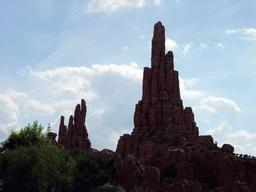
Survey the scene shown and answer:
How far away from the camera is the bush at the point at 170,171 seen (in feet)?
201

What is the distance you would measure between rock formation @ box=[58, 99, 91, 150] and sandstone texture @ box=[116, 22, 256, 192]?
32.1 meters

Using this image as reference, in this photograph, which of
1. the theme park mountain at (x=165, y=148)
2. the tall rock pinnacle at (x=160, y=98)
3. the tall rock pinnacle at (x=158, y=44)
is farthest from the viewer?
the tall rock pinnacle at (x=158, y=44)

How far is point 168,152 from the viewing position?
67.5m

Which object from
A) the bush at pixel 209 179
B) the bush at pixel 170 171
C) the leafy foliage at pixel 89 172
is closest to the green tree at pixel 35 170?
the leafy foliage at pixel 89 172

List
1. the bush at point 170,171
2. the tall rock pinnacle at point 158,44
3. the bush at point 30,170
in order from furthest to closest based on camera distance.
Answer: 1. the tall rock pinnacle at point 158,44
2. the bush at point 170,171
3. the bush at point 30,170

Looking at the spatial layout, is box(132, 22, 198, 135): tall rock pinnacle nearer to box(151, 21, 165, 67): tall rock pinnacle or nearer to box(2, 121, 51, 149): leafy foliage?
box(151, 21, 165, 67): tall rock pinnacle

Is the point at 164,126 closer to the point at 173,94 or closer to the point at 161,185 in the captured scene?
the point at 173,94

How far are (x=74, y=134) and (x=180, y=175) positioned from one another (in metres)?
78.6

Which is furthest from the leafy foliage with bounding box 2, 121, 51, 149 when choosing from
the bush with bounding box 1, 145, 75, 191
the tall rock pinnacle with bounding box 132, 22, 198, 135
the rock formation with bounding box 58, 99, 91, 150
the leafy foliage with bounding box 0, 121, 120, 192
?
the rock formation with bounding box 58, 99, 91, 150

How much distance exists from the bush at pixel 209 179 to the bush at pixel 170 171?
484 centimetres

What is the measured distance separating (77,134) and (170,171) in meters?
77.2

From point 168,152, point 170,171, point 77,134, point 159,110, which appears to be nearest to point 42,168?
point 170,171

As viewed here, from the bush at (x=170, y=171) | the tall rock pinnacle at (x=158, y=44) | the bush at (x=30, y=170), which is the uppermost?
the tall rock pinnacle at (x=158, y=44)

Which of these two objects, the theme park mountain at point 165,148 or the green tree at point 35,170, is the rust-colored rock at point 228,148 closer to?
the theme park mountain at point 165,148
